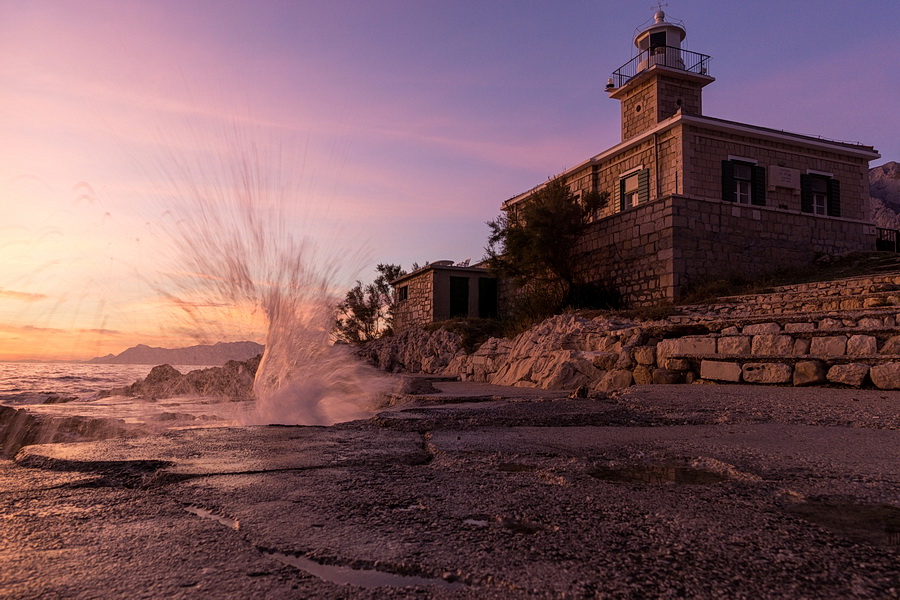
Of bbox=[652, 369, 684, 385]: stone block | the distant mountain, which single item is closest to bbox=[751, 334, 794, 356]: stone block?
bbox=[652, 369, 684, 385]: stone block

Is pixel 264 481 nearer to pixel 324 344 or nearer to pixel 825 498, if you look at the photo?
pixel 825 498

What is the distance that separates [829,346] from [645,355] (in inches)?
89.3

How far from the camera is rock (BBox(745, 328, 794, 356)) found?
6.62 meters

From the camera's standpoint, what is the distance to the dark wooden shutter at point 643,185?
18938 millimetres

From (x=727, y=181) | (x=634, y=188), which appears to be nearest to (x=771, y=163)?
(x=727, y=181)

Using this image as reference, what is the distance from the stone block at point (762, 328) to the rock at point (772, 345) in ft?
1.72

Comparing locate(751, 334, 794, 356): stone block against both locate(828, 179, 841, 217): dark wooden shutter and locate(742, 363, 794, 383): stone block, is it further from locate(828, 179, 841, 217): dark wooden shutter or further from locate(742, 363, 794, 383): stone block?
locate(828, 179, 841, 217): dark wooden shutter

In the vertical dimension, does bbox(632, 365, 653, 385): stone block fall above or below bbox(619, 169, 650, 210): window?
below

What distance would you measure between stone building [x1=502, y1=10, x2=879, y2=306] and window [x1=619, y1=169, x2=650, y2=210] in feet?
0.14

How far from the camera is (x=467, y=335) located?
1873 centimetres

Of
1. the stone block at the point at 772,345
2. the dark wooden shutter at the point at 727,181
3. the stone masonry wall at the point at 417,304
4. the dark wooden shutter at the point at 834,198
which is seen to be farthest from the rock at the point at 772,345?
the stone masonry wall at the point at 417,304

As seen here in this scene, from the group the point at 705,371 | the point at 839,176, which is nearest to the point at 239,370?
the point at 705,371

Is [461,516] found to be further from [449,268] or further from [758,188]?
[449,268]

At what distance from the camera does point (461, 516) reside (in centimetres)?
195
